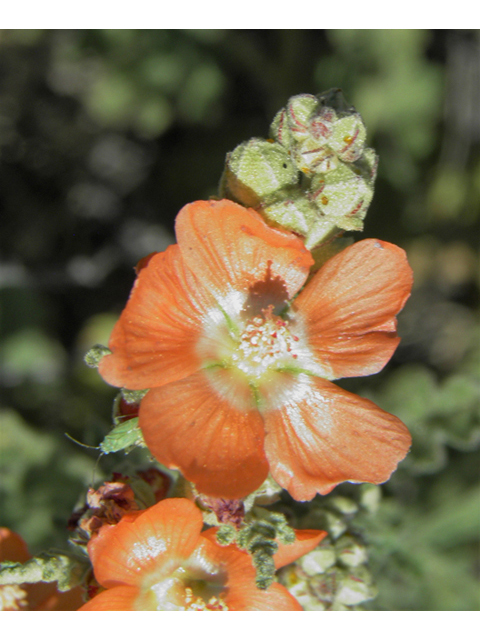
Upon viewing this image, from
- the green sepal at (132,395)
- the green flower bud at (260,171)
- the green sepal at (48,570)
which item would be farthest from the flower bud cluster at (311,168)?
the green sepal at (48,570)

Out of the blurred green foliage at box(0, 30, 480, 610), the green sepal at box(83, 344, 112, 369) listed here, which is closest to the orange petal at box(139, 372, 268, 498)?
the green sepal at box(83, 344, 112, 369)

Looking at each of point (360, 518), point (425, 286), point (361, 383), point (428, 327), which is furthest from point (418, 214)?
point (360, 518)

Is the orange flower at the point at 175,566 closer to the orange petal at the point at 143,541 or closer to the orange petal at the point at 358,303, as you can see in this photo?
the orange petal at the point at 143,541

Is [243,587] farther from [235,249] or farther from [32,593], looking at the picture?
[235,249]

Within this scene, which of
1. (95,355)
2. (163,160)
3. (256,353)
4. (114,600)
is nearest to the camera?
(114,600)

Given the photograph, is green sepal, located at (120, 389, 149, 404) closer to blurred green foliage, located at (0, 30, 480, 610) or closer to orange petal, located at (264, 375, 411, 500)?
orange petal, located at (264, 375, 411, 500)

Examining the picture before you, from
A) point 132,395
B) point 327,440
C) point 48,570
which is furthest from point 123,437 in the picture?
point 327,440

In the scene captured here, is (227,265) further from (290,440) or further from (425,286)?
(425,286)
